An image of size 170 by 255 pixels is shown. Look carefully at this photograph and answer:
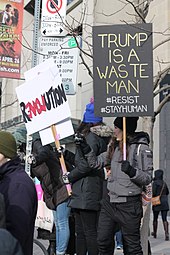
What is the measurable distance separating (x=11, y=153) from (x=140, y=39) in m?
2.66

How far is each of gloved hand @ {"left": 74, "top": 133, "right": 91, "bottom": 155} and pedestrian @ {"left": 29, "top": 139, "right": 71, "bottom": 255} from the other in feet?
3.68

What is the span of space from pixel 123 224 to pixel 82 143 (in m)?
0.98

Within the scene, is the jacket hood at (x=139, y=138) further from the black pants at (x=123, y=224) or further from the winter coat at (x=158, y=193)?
the winter coat at (x=158, y=193)

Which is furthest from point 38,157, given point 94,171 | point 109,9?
point 109,9

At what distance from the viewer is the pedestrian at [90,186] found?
592 centimetres

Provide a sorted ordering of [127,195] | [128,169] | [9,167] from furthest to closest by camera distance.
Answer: [127,195] → [128,169] → [9,167]

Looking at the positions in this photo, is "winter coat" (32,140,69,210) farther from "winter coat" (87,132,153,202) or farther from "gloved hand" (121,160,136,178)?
"gloved hand" (121,160,136,178)

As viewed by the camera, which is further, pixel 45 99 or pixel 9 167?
pixel 45 99

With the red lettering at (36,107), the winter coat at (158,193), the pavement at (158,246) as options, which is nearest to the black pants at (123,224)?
the red lettering at (36,107)

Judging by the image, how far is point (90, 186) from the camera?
6020 millimetres

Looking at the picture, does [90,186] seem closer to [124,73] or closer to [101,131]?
[101,131]

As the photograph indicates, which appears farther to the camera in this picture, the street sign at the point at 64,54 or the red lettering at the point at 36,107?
the street sign at the point at 64,54

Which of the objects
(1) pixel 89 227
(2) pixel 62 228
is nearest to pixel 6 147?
(1) pixel 89 227

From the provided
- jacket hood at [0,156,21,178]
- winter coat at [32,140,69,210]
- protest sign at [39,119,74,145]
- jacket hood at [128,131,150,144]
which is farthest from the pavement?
jacket hood at [0,156,21,178]
